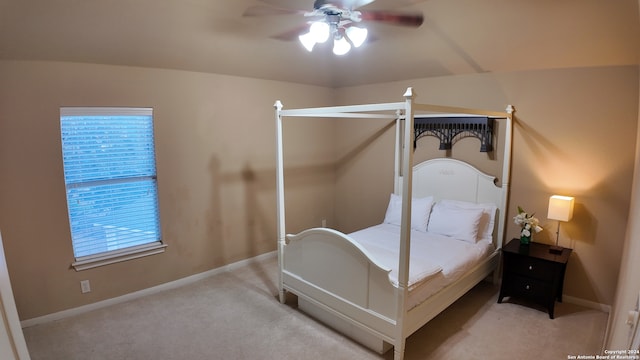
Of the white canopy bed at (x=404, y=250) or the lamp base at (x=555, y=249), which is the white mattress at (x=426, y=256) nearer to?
the white canopy bed at (x=404, y=250)

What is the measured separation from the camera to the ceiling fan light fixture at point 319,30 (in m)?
2.21

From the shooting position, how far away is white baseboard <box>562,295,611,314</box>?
128 inches

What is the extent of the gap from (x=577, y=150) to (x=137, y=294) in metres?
4.53

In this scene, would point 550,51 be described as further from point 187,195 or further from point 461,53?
point 187,195

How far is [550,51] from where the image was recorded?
3072 millimetres

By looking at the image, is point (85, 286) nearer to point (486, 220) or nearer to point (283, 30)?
point (283, 30)

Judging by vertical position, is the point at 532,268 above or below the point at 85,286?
above

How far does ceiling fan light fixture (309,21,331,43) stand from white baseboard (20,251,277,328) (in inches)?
119

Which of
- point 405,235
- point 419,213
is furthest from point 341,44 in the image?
point 419,213

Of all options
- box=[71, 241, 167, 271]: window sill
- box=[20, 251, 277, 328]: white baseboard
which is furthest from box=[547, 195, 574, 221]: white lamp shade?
box=[71, 241, 167, 271]: window sill

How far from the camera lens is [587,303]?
3334mm

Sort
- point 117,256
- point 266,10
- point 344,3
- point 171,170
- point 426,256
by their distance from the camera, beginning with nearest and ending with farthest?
point 344,3 < point 266,10 < point 426,256 < point 117,256 < point 171,170

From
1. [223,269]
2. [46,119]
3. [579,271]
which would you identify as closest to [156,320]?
[223,269]

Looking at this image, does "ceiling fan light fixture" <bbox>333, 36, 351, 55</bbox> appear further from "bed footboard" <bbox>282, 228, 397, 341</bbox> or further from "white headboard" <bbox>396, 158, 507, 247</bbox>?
"white headboard" <bbox>396, 158, 507, 247</bbox>
